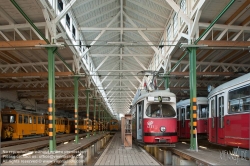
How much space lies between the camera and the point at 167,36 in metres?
24.5

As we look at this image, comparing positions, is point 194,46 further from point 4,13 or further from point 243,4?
point 4,13

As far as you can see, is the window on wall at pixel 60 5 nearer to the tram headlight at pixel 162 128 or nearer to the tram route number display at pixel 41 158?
the tram route number display at pixel 41 158

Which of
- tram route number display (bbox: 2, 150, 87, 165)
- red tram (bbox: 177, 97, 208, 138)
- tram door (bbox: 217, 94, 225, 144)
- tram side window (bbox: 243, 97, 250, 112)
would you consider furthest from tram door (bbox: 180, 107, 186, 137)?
tram side window (bbox: 243, 97, 250, 112)

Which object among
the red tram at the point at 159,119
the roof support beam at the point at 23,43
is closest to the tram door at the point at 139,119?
the red tram at the point at 159,119

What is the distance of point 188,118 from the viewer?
19.7 m

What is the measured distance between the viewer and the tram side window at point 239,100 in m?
10.2

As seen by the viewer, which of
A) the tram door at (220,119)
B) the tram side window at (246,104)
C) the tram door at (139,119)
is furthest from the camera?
the tram door at (139,119)

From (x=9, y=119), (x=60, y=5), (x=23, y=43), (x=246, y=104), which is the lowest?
(x=9, y=119)

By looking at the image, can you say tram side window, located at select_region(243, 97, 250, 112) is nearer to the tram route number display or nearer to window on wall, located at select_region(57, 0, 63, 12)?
the tram route number display

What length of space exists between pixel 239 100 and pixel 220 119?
218 cm

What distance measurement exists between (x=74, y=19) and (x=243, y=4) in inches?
504

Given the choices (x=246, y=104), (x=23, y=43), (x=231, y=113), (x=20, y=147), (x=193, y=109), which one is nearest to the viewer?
(x=246, y=104)

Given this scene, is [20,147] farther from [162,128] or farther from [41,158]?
[162,128]

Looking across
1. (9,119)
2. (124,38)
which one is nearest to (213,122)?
(9,119)
